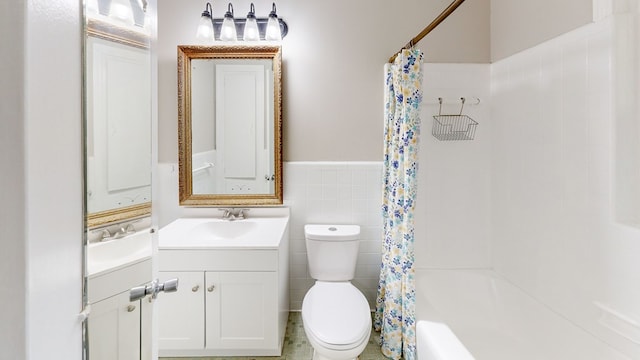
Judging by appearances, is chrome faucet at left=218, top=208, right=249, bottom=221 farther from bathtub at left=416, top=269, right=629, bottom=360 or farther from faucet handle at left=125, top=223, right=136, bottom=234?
faucet handle at left=125, top=223, right=136, bottom=234

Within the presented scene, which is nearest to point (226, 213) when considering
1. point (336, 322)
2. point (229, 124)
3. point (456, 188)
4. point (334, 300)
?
point (229, 124)

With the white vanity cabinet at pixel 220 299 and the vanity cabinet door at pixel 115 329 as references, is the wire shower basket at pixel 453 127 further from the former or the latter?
the vanity cabinet door at pixel 115 329

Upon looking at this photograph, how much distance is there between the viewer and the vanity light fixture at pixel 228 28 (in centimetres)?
238

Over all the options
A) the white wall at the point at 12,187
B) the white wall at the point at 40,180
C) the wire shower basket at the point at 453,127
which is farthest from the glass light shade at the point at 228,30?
the white wall at the point at 12,187

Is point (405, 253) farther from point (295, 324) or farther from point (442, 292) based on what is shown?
point (295, 324)

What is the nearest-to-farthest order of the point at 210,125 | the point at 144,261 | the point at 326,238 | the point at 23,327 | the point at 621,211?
the point at 23,327 → the point at 144,261 → the point at 621,211 → the point at 326,238 → the point at 210,125

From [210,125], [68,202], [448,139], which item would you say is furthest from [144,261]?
[448,139]

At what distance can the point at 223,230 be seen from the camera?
246cm

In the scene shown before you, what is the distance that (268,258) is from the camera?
6.46ft

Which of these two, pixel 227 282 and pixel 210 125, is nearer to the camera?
pixel 227 282

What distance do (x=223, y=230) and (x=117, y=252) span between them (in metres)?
1.66

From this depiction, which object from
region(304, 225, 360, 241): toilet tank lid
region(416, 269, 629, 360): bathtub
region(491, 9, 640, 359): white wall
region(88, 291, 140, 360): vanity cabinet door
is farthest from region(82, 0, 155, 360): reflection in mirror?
region(491, 9, 640, 359): white wall

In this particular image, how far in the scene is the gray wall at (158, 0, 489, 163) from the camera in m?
2.50

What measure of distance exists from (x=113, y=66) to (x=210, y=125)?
1.73m
